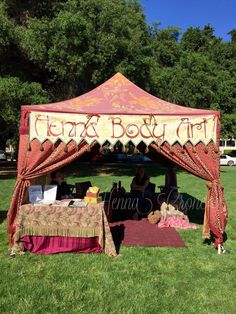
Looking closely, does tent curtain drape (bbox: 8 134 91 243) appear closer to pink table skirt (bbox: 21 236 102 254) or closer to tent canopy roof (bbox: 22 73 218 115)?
pink table skirt (bbox: 21 236 102 254)

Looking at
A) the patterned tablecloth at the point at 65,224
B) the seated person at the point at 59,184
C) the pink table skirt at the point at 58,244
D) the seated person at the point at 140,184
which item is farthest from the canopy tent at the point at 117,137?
the seated person at the point at 140,184

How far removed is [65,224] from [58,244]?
17.2 inches

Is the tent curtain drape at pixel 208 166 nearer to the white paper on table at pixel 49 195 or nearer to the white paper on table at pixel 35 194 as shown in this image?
the white paper on table at pixel 49 195

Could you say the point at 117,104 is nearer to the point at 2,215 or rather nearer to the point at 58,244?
Result: the point at 58,244

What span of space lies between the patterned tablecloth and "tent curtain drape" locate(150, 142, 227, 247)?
75.5 inches

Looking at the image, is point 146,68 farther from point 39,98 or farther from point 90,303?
point 90,303

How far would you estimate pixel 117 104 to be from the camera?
8109 millimetres

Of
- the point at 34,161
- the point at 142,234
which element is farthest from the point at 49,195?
the point at 142,234

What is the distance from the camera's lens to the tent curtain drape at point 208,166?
7.47m

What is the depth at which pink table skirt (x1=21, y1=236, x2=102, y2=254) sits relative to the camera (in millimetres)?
7059

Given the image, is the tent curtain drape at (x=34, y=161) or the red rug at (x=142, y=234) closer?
the tent curtain drape at (x=34, y=161)

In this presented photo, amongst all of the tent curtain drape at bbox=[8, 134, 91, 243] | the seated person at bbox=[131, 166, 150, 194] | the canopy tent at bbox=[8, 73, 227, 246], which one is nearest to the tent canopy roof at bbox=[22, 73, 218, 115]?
the canopy tent at bbox=[8, 73, 227, 246]

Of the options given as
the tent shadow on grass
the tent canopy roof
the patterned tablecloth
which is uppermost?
the tent canopy roof

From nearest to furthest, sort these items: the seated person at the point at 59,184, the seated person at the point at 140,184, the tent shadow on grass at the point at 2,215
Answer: the seated person at the point at 59,184 < the tent shadow on grass at the point at 2,215 < the seated person at the point at 140,184
